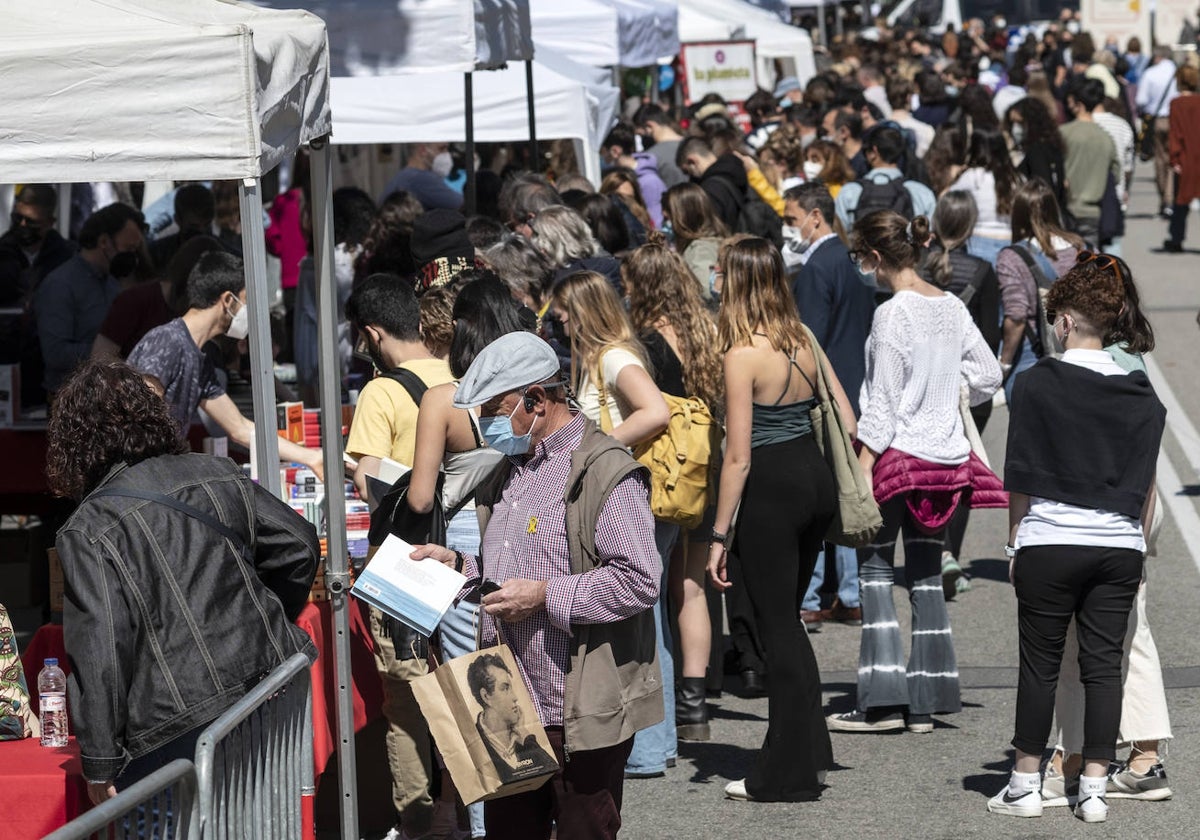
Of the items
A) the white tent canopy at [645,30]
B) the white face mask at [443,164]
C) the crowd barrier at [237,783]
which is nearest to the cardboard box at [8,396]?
the crowd barrier at [237,783]

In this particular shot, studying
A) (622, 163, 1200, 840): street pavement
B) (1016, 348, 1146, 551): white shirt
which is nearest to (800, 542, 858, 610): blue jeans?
(622, 163, 1200, 840): street pavement

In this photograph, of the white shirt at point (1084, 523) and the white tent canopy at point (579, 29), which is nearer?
the white shirt at point (1084, 523)

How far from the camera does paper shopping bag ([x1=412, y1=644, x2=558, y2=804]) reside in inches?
160

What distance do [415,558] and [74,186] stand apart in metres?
10.4

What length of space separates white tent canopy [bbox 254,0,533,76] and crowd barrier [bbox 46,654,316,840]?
13.4 feet

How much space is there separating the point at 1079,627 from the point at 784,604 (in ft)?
3.10

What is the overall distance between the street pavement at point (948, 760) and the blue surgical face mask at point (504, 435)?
1955 millimetres

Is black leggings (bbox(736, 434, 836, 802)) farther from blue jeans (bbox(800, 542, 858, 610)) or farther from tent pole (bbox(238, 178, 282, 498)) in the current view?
blue jeans (bbox(800, 542, 858, 610))

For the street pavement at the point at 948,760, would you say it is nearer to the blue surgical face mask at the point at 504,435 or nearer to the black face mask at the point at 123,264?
the blue surgical face mask at the point at 504,435

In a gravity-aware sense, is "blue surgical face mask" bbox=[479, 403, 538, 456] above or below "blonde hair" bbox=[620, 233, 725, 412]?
above

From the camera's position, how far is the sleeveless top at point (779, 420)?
19.4ft

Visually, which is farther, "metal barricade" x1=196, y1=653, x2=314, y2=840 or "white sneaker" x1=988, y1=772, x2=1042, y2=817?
"white sneaker" x1=988, y1=772, x2=1042, y2=817

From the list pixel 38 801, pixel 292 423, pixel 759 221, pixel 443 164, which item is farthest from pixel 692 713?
pixel 443 164

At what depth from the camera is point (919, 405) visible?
6.48 meters
